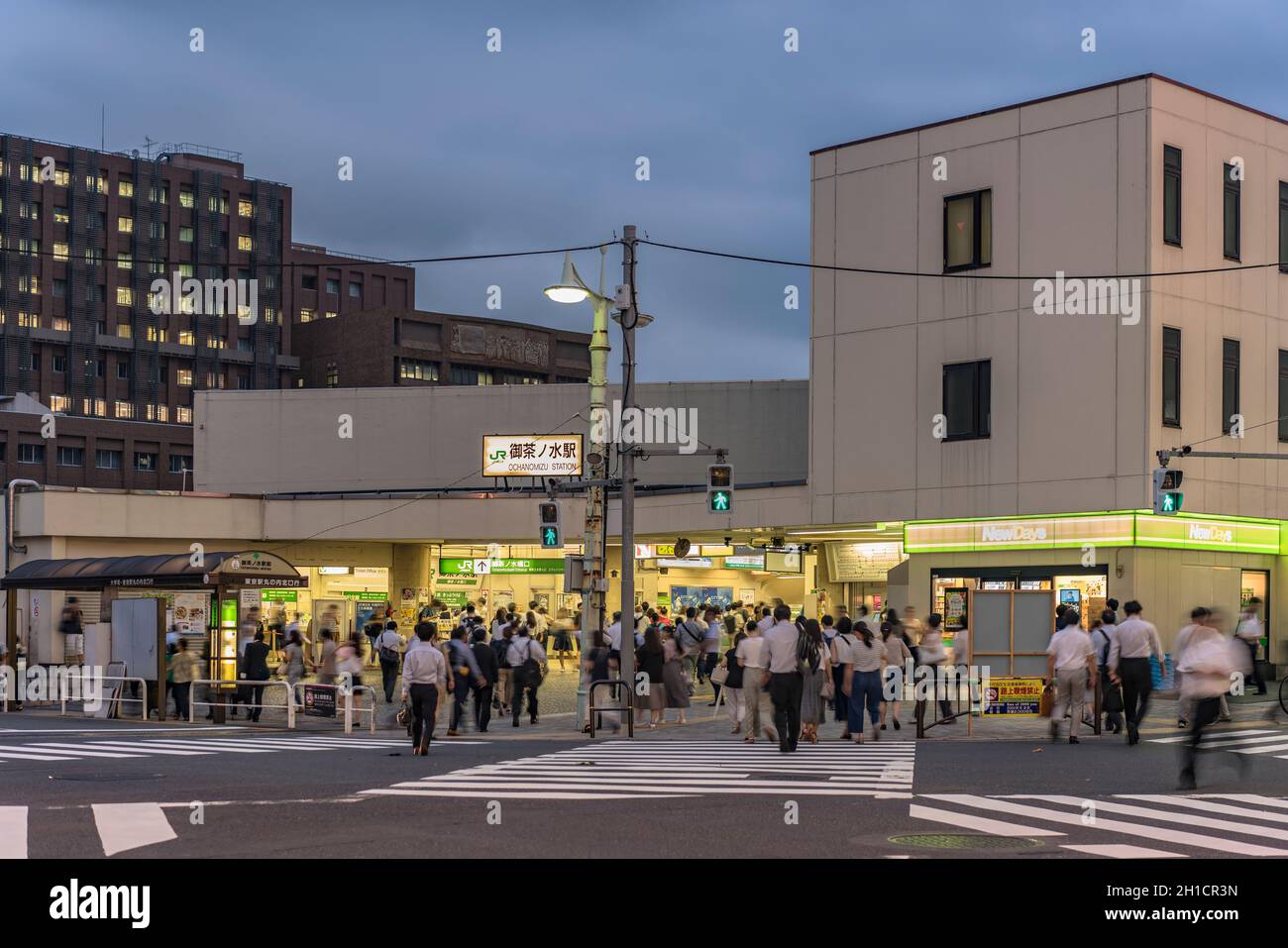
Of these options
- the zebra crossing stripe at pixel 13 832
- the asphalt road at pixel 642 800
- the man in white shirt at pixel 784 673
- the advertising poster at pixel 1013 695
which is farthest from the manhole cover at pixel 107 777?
the advertising poster at pixel 1013 695

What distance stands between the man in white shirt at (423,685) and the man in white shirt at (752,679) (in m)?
4.28

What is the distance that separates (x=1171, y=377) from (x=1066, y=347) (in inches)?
88.6

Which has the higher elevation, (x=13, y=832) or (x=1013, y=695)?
(x=13, y=832)

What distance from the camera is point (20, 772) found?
18453 millimetres

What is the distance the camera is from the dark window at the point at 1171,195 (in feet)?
114

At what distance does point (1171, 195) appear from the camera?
3488cm

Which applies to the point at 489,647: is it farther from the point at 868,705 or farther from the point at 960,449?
the point at 960,449

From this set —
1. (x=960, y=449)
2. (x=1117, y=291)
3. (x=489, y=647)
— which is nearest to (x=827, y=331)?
(x=960, y=449)

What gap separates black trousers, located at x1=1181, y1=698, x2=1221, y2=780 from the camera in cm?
1571

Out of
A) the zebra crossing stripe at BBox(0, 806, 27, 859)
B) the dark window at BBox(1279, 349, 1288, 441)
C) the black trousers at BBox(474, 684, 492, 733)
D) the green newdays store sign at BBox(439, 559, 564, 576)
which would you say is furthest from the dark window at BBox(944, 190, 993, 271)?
the zebra crossing stripe at BBox(0, 806, 27, 859)

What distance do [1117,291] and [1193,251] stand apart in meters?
2.20

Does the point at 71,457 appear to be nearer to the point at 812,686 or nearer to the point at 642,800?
the point at 812,686

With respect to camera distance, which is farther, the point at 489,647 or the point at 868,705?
the point at 489,647

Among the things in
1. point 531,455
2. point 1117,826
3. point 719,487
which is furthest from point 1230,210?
point 1117,826
